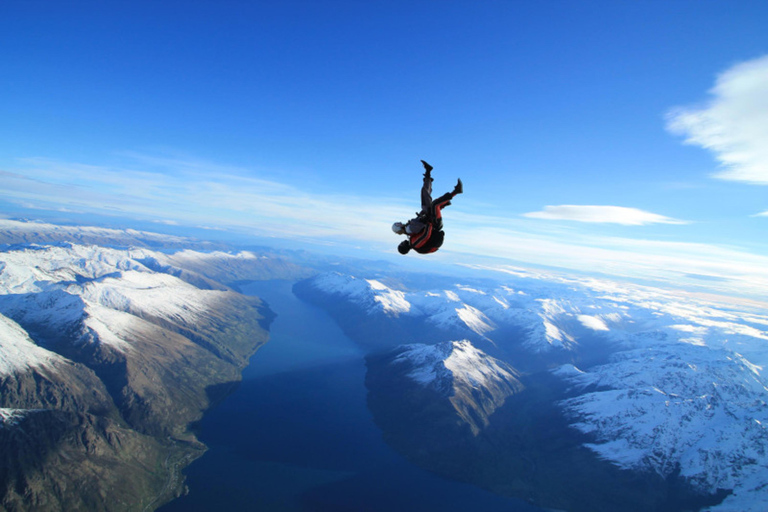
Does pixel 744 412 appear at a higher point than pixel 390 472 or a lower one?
higher

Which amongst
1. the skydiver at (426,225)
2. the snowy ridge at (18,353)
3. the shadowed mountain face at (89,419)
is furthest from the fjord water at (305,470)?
the skydiver at (426,225)

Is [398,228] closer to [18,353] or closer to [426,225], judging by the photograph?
[426,225]

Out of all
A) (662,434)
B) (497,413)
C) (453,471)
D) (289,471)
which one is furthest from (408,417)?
(662,434)

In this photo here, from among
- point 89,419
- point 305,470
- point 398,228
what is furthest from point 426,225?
point 89,419

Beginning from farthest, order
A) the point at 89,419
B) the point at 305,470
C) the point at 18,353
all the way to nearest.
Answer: the point at 18,353 → the point at 305,470 → the point at 89,419

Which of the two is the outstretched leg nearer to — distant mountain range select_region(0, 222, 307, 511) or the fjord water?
the fjord water

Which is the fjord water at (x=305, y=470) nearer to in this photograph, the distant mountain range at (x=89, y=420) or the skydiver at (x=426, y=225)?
the distant mountain range at (x=89, y=420)

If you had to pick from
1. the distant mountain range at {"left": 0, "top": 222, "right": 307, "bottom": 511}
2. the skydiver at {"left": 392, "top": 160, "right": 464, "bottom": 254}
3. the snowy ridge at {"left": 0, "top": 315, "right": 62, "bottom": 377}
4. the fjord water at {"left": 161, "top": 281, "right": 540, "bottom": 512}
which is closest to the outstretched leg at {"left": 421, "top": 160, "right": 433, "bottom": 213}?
the skydiver at {"left": 392, "top": 160, "right": 464, "bottom": 254}

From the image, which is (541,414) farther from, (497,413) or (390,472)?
(390,472)
